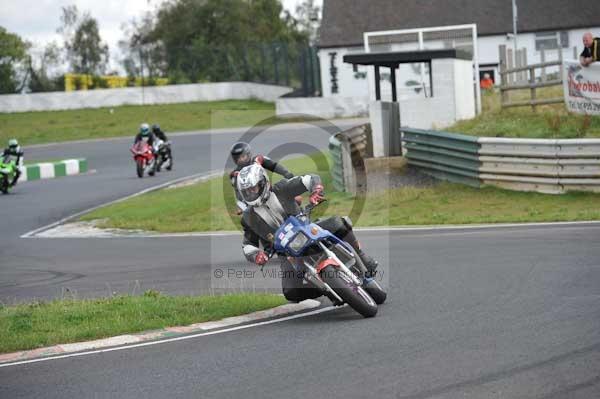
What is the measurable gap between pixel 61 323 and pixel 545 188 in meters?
11.2

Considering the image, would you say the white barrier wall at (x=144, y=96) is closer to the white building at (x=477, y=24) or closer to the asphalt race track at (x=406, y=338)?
the white building at (x=477, y=24)

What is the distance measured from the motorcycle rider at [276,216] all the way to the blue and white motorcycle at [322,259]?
210mm

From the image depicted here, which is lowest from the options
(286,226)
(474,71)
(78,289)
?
(78,289)

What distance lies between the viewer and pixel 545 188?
18.8 meters

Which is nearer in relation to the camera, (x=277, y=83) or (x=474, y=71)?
(x=474, y=71)

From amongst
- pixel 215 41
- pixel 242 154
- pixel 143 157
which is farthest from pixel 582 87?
pixel 215 41

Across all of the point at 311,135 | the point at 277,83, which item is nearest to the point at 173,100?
the point at 277,83

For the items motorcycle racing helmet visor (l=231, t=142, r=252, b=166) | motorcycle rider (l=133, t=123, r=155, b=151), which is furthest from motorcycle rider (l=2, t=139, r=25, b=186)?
motorcycle racing helmet visor (l=231, t=142, r=252, b=166)

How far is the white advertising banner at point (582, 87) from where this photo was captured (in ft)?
67.5

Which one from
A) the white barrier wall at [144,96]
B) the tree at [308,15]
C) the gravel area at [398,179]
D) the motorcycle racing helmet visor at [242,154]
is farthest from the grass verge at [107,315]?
the tree at [308,15]

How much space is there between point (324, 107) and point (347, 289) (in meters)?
39.6

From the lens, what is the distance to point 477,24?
57438 millimetres

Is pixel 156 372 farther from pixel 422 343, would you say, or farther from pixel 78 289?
pixel 78 289

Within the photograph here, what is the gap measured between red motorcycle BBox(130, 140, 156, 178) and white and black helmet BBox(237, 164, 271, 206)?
2246 centimetres
